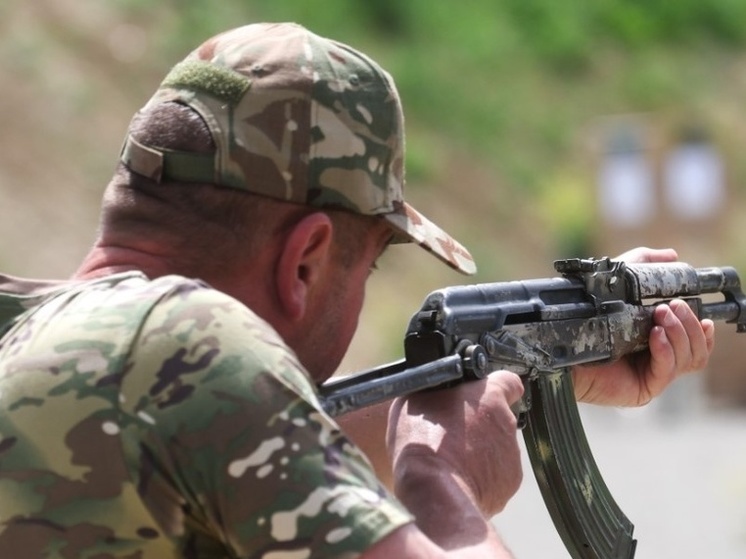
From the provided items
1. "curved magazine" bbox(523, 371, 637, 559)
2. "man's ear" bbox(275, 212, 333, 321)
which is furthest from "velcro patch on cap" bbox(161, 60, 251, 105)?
"curved magazine" bbox(523, 371, 637, 559)

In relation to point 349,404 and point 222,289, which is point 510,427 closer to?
point 349,404

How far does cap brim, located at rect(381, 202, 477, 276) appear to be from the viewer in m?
2.53

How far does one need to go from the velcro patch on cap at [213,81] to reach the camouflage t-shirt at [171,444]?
→ 0.34 metres

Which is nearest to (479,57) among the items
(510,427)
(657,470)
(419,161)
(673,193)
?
(419,161)

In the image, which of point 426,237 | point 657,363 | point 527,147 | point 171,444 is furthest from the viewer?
point 527,147

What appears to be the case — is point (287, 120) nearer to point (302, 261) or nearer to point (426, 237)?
point (302, 261)

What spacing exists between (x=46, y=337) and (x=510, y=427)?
0.75 m

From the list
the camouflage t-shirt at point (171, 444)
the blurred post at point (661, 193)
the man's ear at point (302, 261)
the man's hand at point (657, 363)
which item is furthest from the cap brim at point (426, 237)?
the blurred post at point (661, 193)

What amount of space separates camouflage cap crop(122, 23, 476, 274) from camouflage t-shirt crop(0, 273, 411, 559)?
0.82ft

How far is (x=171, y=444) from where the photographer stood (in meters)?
2.06

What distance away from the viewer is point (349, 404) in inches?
95.1

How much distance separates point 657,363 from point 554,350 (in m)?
0.57

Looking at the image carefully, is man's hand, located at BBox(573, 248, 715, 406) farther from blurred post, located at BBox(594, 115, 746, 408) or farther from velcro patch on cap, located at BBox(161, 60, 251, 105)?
blurred post, located at BBox(594, 115, 746, 408)

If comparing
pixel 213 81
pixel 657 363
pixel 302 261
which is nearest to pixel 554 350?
pixel 657 363
